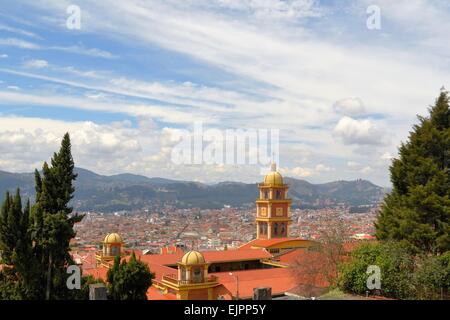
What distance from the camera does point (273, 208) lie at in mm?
38844

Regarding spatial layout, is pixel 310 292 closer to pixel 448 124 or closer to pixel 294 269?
pixel 294 269

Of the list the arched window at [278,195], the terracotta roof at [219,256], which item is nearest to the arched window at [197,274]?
the terracotta roof at [219,256]

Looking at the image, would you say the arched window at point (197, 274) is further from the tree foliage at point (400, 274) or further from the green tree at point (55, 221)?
the tree foliage at point (400, 274)

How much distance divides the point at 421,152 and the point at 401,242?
4.46m

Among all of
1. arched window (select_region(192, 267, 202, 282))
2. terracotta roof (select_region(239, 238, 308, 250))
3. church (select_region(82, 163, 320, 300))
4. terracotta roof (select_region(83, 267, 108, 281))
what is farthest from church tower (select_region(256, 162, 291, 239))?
arched window (select_region(192, 267, 202, 282))

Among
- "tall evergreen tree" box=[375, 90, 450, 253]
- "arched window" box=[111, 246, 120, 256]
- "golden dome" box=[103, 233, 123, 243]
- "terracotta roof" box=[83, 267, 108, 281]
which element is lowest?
Result: "terracotta roof" box=[83, 267, 108, 281]

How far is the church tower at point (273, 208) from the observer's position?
3875 cm

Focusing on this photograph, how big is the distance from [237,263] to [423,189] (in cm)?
1724

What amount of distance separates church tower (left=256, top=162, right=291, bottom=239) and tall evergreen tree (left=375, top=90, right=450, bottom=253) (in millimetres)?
16264

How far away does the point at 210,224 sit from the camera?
13812 centimetres

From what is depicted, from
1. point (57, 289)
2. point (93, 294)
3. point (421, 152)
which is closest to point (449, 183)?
point (421, 152)

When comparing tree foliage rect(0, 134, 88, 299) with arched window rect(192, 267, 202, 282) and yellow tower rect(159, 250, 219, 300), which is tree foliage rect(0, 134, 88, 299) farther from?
arched window rect(192, 267, 202, 282)

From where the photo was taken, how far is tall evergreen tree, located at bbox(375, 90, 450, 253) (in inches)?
776
